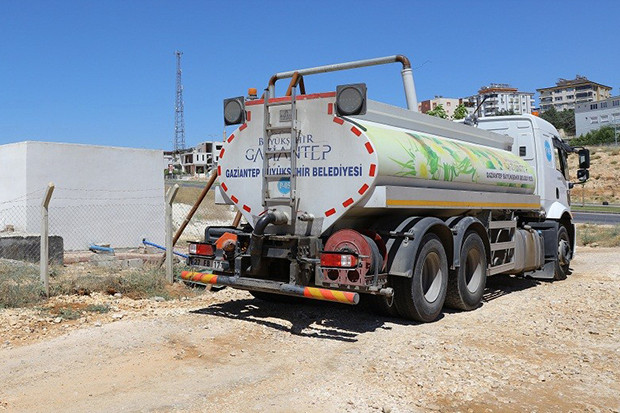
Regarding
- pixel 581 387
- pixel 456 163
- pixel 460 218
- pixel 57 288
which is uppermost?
pixel 456 163

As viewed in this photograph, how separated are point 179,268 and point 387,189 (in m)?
5.15

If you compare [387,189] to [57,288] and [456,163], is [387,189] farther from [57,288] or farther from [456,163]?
[57,288]

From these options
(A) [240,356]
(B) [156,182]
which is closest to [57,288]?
(A) [240,356]

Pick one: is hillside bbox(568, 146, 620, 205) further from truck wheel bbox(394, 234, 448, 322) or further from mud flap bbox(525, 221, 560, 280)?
truck wheel bbox(394, 234, 448, 322)

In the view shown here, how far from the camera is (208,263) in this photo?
7672 mm

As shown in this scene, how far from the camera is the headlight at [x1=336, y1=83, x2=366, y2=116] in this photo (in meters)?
6.56

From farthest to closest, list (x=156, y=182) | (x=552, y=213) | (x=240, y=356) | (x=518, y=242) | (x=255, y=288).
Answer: (x=156, y=182)
(x=552, y=213)
(x=518, y=242)
(x=255, y=288)
(x=240, y=356)

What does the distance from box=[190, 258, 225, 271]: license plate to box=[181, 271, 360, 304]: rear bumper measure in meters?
0.11

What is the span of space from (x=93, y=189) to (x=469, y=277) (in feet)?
35.4

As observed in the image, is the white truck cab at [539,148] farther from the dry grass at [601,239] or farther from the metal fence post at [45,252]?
the dry grass at [601,239]

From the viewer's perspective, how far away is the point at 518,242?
10.3 meters

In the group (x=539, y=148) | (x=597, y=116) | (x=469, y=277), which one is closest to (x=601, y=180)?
(x=597, y=116)

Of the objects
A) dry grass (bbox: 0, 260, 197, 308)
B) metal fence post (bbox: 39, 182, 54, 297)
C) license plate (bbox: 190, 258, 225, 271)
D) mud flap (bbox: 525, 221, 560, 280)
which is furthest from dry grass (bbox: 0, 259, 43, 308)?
mud flap (bbox: 525, 221, 560, 280)

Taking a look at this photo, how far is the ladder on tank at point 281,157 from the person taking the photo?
7.10 meters
